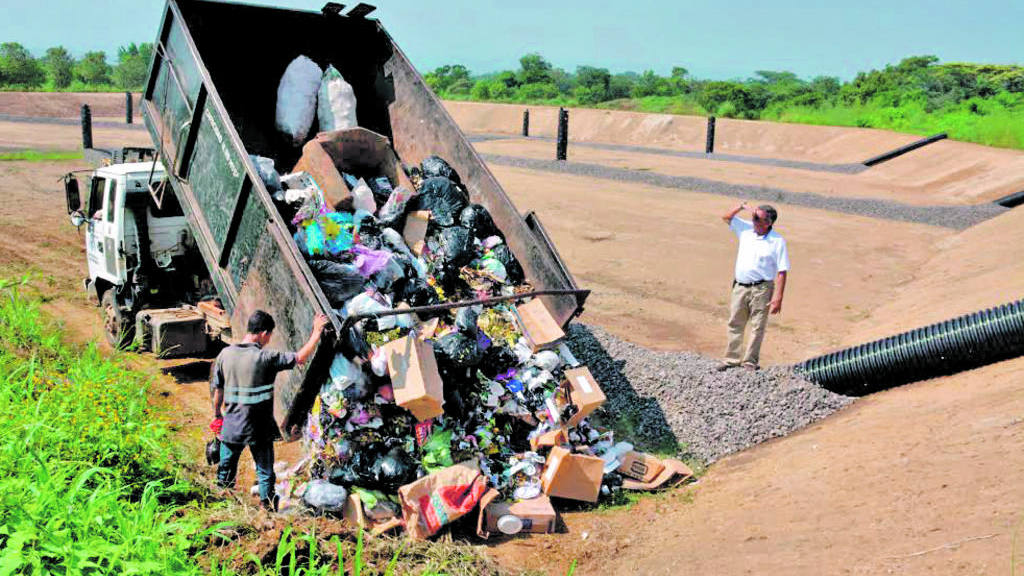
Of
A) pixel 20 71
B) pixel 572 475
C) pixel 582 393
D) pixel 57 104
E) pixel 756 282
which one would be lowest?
pixel 572 475

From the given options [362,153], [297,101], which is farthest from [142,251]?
[362,153]

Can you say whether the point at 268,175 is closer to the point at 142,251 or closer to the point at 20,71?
the point at 142,251

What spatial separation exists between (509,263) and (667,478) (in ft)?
7.04

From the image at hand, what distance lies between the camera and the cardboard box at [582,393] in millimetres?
5484

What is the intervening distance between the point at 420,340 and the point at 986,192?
62.6ft

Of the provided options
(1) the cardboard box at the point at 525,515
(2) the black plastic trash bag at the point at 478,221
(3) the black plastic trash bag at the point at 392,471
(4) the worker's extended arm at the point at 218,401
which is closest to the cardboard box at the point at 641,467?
(1) the cardboard box at the point at 525,515

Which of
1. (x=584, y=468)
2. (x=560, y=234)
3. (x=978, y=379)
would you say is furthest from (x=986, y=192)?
(x=584, y=468)

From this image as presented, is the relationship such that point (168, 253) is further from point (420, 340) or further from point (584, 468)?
point (584, 468)

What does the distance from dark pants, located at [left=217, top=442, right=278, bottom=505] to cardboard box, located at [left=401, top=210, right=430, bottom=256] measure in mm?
2307

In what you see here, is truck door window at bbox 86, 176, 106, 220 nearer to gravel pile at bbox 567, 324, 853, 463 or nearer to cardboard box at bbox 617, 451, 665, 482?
gravel pile at bbox 567, 324, 853, 463

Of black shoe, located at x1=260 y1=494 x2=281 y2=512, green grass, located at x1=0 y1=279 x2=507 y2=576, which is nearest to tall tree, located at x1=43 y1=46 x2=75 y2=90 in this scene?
green grass, located at x1=0 y1=279 x2=507 y2=576

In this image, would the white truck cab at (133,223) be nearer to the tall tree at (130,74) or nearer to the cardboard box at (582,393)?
the cardboard box at (582,393)

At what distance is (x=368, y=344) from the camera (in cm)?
505

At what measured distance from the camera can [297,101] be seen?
7.44 meters
